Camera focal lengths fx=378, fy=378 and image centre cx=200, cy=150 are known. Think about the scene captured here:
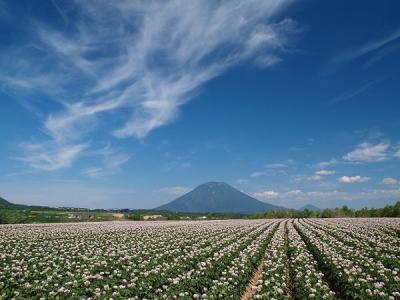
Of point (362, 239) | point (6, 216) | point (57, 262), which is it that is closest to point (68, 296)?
point (57, 262)

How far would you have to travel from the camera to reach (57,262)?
1852cm

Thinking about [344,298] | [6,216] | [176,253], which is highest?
[6,216]

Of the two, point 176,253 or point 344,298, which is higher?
point 176,253

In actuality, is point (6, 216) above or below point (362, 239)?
above

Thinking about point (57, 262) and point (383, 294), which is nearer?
point (383, 294)

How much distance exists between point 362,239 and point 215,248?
12299 mm

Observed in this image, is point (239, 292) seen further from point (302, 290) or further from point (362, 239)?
point (362, 239)

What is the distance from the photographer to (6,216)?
2773 inches

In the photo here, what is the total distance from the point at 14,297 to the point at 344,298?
36.6 feet

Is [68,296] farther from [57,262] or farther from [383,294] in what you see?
[383,294]

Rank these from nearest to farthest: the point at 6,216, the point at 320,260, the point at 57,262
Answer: the point at 57,262
the point at 320,260
the point at 6,216

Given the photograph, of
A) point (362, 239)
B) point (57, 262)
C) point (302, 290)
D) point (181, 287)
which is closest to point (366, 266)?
point (302, 290)

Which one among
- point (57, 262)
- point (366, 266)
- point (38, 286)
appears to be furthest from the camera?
point (57, 262)

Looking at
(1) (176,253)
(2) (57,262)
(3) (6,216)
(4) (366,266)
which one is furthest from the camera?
(3) (6,216)
